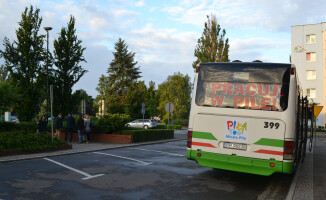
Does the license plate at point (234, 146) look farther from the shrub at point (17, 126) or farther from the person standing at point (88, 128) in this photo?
the shrub at point (17, 126)

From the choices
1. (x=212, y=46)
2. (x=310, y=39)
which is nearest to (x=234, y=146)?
(x=212, y=46)

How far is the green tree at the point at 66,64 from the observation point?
922 inches

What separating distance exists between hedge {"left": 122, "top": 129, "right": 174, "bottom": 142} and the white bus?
447 inches

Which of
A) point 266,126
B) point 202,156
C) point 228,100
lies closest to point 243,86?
point 228,100

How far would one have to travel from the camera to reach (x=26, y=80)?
2208 cm

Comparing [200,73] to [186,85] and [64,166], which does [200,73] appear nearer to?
[64,166]

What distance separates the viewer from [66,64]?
23453 millimetres

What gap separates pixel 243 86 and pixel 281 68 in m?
0.98

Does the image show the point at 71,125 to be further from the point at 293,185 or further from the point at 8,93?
the point at 293,185

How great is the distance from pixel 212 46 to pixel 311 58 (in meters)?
25.5

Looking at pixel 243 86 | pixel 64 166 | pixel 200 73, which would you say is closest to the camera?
pixel 243 86

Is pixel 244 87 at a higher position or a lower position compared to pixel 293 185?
higher

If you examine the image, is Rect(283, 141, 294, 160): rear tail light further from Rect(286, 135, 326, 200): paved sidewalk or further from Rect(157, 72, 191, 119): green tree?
Rect(157, 72, 191, 119): green tree

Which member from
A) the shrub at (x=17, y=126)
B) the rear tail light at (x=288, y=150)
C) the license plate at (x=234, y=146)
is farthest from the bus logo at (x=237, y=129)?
the shrub at (x=17, y=126)
